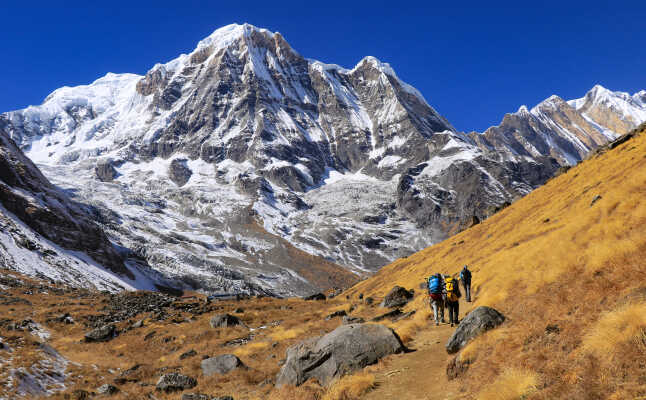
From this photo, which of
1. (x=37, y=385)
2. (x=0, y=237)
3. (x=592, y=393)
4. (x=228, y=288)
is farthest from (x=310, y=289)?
(x=592, y=393)

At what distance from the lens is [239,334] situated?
94.7 ft

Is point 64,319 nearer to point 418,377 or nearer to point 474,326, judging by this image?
point 418,377

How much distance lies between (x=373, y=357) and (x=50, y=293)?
6837 centimetres

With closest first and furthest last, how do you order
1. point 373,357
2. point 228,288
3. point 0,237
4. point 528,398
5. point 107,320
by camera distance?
point 528,398
point 373,357
point 107,320
point 0,237
point 228,288

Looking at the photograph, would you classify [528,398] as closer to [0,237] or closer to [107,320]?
[107,320]

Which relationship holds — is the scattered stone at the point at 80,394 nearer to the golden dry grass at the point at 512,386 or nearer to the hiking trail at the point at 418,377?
the hiking trail at the point at 418,377

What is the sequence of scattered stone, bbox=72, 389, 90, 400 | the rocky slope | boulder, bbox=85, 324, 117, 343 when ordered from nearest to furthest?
scattered stone, bbox=72, 389, 90, 400, boulder, bbox=85, 324, 117, 343, the rocky slope

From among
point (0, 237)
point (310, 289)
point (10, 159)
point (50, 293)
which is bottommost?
point (310, 289)

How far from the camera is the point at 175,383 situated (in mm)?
17172

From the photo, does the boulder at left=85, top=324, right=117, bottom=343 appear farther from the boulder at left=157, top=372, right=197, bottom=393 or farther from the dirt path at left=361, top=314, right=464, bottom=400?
the dirt path at left=361, top=314, right=464, bottom=400

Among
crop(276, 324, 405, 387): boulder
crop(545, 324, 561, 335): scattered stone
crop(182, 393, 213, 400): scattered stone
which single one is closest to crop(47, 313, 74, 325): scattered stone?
crop(182, 393, 213, 400): scattered stone

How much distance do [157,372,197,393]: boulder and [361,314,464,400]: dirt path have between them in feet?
32.0

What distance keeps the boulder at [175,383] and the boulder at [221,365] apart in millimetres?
1101

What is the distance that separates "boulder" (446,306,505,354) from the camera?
11945 millimetres
